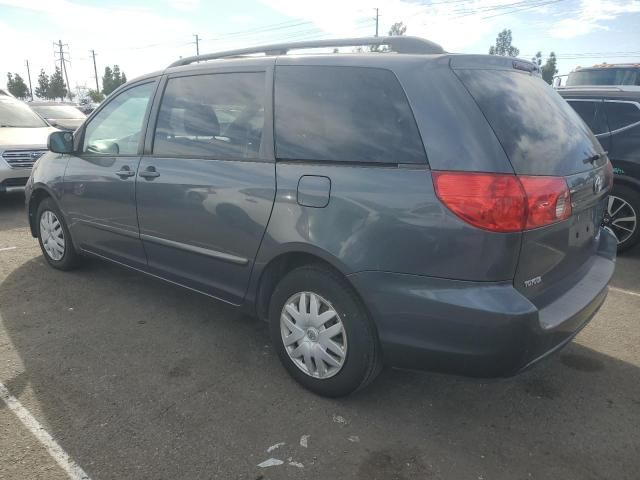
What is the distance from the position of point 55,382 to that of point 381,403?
6.06ft

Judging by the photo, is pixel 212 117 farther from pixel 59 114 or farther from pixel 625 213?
pixel 59 114

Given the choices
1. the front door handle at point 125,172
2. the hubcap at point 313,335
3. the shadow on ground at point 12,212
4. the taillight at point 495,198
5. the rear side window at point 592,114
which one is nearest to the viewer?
the taillight at point 495,198

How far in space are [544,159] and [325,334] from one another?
133 cm

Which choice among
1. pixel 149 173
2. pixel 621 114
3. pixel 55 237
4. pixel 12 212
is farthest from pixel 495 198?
pixel 12 212

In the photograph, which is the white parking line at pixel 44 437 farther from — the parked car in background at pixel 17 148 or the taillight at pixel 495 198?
the parked car in background at pixel 17 148

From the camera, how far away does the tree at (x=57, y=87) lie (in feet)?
230

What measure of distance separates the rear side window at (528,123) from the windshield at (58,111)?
49.4 feet

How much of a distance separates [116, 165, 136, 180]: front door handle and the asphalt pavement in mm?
1057

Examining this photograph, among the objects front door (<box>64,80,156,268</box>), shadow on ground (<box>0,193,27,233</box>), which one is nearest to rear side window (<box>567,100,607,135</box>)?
front door (<box>64,80,156,268</box>)

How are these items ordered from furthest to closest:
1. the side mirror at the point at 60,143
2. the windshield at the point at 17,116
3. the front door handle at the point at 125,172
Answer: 1. the windshield at the point at 17,116
2. the side mirror at the point at 60,143
3. the front door handle at the point at 125,172

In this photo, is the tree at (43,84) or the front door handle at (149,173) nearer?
the front door handle at (149,173)

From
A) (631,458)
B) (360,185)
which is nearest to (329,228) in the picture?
(360,185)

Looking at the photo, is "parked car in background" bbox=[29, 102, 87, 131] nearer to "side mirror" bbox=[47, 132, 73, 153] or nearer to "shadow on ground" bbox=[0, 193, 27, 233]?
"shadow on ground" bbox=[0, 193, 27, 233]

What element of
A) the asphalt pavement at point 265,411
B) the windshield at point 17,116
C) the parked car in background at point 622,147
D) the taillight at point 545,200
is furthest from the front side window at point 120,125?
the windshield at point 17,116
